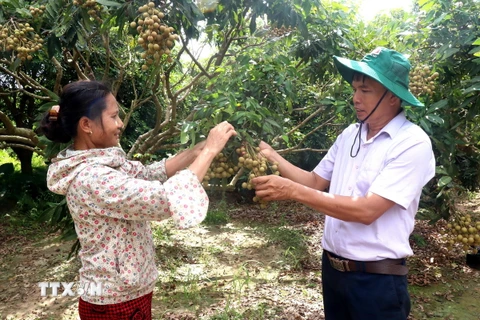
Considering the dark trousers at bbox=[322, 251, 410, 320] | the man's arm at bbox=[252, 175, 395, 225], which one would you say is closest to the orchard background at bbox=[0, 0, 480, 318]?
the man's arm at bbox=[252, 175, 395, 225]

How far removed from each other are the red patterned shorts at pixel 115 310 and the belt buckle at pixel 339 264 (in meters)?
0.76

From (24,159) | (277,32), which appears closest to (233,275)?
(277,32)

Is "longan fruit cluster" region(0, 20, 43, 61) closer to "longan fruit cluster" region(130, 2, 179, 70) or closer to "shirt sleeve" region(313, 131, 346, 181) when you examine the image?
"longan fruit cluster" region(130, 2, 179, 70)

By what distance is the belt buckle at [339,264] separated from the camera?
1521 millimetres

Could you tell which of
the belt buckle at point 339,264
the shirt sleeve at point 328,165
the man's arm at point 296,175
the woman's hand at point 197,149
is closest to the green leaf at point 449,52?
the shirt sleeve at point 328,165

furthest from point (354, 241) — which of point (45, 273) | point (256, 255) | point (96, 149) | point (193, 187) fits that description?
point (45, 273)

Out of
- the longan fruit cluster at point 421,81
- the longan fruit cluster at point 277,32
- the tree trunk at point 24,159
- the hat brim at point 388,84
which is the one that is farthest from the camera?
the tree trunk at point 24,159

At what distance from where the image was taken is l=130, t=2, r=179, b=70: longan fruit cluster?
1.55 meters

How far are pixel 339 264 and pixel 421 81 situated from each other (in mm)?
1533

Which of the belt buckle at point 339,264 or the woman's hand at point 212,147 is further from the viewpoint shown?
the belt buckle at point 339,264

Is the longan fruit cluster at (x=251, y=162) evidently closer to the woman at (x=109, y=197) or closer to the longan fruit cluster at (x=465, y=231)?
the woman at (x=109, y=197)

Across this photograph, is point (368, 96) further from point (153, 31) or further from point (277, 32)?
point (277, 32)

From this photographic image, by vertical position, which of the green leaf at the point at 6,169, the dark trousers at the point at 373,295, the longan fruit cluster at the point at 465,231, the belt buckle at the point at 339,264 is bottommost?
the longan fruit cluster at the point at 465,231

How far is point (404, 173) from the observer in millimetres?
1380
